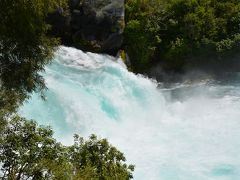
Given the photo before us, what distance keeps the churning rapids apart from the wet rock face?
77 cm

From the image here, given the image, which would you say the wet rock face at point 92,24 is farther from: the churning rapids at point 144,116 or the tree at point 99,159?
the tree at point 99,159

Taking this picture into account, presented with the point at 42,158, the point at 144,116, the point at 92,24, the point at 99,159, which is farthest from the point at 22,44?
the point at 92,24

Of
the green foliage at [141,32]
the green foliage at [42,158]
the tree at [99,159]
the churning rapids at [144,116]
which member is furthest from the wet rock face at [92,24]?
the green foliage at [42,158]

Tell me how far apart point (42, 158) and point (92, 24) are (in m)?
15.7

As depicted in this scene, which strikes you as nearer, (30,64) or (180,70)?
(30,64)

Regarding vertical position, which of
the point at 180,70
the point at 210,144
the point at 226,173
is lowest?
the point at 226,173

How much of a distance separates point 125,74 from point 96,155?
46.4ft

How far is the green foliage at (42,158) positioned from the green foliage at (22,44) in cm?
78

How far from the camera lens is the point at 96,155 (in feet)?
35.3

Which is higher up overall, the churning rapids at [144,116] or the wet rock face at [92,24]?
the wet rock face at [92,24]

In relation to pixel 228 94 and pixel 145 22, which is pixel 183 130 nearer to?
pixel 228 94

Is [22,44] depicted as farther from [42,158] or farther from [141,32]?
[141,32]

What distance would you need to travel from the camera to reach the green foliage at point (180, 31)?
2711 cm

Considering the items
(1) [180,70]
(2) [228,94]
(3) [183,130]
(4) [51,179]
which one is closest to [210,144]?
(3) [183,130]
